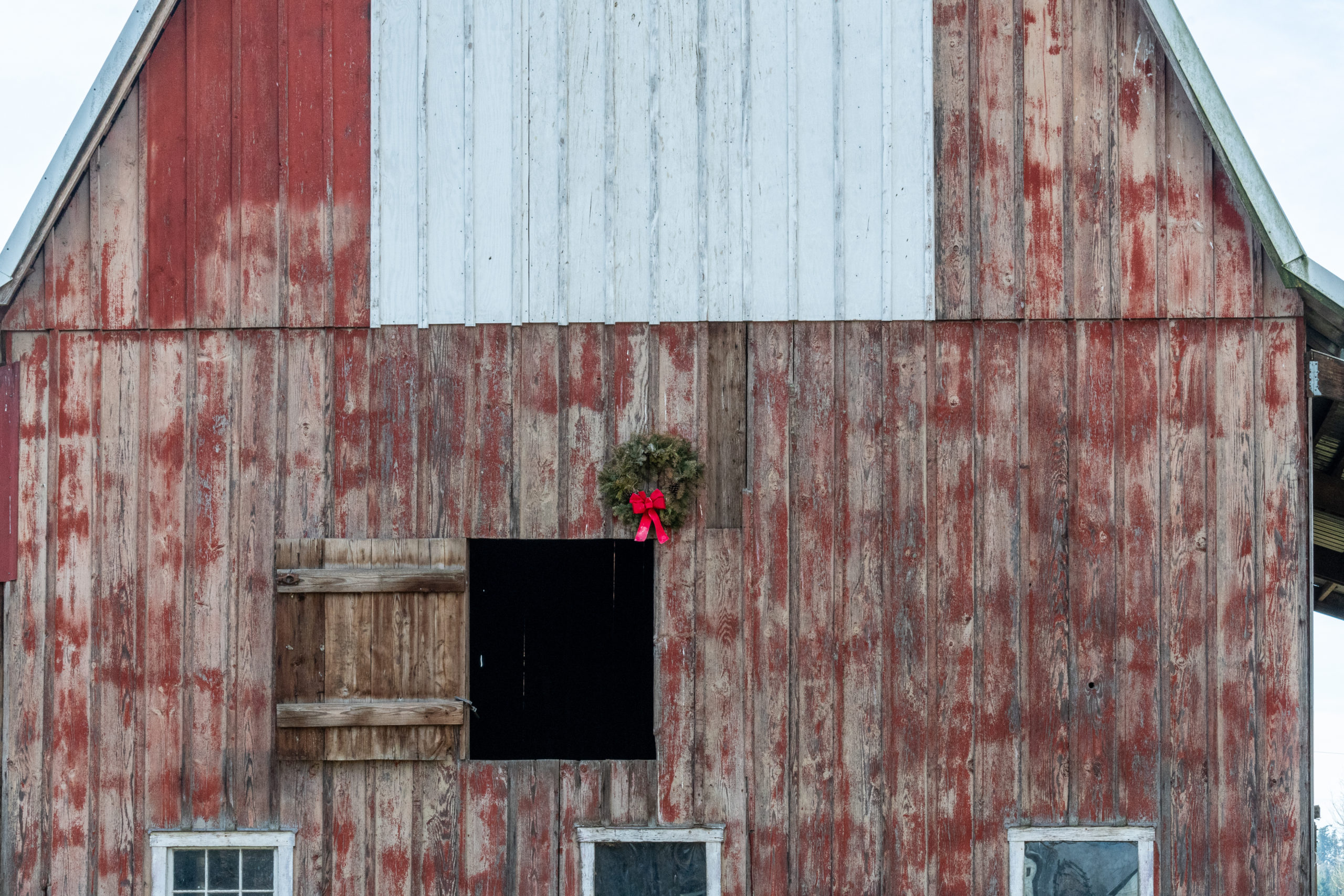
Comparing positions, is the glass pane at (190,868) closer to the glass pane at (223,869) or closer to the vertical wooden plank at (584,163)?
the glass pane at (223,869)

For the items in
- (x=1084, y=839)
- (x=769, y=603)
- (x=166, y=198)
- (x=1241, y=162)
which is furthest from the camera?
(x=166, y=198)

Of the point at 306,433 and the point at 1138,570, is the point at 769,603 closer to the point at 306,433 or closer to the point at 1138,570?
the point at 1138,570

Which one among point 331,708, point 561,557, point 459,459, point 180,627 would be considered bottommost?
point 331,708

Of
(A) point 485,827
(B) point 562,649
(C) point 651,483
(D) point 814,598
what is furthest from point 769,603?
(A) point 485,827

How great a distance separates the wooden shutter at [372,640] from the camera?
506 centimetres

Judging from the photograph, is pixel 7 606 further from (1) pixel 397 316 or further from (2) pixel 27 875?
(1) pixel 397 316

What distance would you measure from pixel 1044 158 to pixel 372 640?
13.6ft

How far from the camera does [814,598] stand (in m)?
5.08

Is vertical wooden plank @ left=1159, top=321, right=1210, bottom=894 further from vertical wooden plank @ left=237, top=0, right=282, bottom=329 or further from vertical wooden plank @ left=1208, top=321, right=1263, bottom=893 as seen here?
vertical wooden plank @ left=237, top=0, right=282, bottom=329

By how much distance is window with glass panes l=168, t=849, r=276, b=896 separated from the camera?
511 cm

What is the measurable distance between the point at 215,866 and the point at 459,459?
7.83ft

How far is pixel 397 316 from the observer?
5.16m

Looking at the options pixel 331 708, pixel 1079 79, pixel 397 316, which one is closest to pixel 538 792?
pixel 331 708

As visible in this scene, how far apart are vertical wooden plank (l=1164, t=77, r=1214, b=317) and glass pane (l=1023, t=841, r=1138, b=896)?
2.68 m
